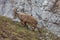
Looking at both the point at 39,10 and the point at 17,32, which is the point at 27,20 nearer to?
the point at 17,32

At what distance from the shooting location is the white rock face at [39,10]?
995 cm

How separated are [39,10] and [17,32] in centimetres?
166

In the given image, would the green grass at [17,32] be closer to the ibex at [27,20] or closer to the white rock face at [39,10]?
the ibex at [27,20]

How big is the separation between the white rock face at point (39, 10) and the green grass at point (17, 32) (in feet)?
1.44

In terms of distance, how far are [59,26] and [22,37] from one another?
75.9 inches

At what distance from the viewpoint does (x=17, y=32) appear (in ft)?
29.2

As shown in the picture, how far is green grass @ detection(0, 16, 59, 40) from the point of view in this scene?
8.62 meters

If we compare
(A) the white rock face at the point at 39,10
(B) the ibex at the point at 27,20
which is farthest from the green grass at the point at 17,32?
(A) the white rock face at the point at 39,10

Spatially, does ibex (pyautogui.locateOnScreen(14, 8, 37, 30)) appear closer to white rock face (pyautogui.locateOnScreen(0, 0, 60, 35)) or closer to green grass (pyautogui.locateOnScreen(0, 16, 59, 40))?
green grass (pyautogui.locateOnScreen(0, 16, 59, 40))

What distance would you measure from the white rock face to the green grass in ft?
1.44

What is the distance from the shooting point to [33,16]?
9969mm

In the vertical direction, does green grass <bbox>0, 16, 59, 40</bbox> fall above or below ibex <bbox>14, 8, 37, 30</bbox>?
below

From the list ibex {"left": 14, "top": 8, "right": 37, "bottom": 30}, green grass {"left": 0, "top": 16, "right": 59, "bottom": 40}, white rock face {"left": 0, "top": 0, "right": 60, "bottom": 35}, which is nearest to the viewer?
green grass {"left": 0, "top": 16, "right": 59, "bottom": 40}

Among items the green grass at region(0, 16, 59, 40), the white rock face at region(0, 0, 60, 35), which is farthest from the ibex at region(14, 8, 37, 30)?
the white rock face at region(0, 0, 60, 35)
